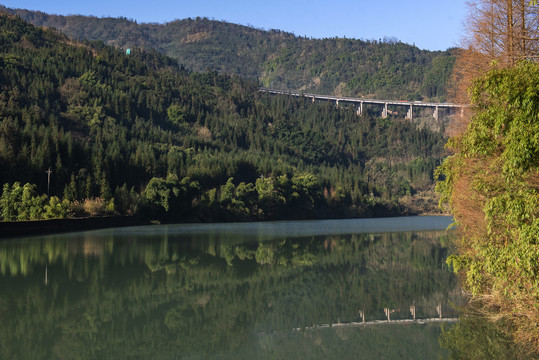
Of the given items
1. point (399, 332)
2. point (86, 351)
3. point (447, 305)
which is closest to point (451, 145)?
point (447, 305)

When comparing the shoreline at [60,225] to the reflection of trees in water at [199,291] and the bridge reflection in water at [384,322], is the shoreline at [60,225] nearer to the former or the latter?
the reflection of trees in water at [199,291]

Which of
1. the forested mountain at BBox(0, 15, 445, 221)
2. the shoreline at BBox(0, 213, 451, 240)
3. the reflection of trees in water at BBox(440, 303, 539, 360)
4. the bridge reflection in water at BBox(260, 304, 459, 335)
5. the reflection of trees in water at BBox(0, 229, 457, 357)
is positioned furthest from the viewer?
the forested mountain at BBox(0, 15, 445, 221)

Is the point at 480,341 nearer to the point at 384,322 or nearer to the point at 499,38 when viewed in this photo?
the point at 384,322

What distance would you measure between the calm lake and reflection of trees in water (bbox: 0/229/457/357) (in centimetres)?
5

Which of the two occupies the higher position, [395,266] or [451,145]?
[451,145]

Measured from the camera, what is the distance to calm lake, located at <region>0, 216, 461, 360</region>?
1789cm

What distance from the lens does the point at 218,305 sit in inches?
955

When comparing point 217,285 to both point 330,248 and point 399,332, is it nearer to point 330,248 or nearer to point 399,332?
point 399,332

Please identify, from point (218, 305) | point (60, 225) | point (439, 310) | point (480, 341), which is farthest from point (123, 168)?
point (480, 341)

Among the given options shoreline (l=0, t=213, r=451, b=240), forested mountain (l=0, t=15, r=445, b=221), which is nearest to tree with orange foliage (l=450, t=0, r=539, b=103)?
shoreline (l=0, t=213, r=451, b=240)

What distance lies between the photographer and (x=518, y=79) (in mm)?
13320

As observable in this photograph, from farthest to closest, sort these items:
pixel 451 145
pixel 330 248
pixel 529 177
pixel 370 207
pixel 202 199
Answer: pixel 370 207 < pixel 202 199 < pixel 330 248 < pixel 451 145 < pixel 529 177

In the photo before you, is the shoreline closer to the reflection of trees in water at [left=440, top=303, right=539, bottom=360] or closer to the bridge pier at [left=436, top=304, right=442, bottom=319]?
the bridge pier at [left=436, top=304, right=442, bottom=319]

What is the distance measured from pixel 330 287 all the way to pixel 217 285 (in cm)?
525
